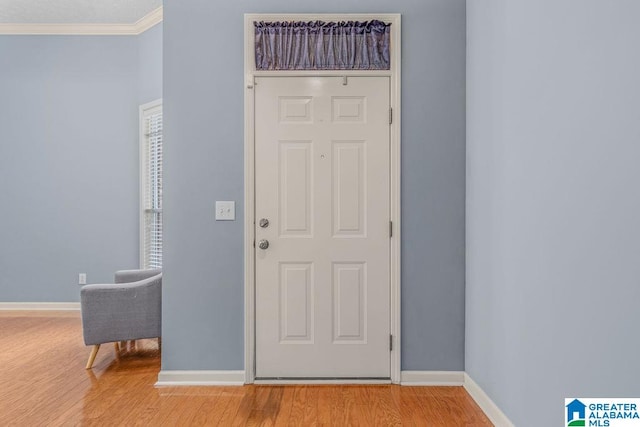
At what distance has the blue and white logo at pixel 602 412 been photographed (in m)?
1.34

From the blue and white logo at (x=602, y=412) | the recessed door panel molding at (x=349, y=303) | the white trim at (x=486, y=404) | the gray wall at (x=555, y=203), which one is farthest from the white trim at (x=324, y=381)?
the blue and white logo at (x=602, y=412)

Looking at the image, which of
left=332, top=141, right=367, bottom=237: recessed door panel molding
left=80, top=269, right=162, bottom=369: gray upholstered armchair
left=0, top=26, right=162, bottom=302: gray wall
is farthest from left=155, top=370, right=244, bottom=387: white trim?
left=0, top=26, right=162, bottom=302: gray wall

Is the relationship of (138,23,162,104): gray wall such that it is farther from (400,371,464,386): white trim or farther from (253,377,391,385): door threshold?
Result: (400,371,464,386): white trim

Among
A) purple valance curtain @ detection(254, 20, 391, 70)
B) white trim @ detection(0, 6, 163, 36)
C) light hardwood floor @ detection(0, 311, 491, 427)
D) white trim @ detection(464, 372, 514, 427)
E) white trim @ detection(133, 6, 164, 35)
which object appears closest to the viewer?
white trim @ detection(464, 372, 514, 427)

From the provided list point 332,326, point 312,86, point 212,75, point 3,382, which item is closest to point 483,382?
point 332,326

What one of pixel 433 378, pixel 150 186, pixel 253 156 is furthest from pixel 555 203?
pixel 150 186

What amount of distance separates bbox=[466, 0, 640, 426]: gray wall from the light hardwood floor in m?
0.41

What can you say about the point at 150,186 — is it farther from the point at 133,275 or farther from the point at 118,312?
the point at 118,312

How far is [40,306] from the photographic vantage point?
4520 millimetres

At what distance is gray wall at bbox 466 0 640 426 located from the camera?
1.30 meters

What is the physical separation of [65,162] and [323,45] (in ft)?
11.3

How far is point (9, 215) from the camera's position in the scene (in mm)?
4535

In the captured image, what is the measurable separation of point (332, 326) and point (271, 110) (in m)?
1.50

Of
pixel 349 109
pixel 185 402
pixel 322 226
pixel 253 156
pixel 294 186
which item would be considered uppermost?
pixel 349 109
